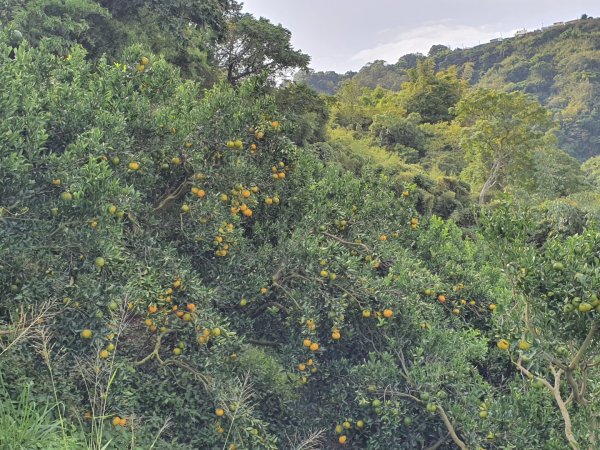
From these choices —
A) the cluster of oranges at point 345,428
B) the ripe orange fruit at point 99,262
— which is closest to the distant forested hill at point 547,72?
the cluster of oranges at point 345,428

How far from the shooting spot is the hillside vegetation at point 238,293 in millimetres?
2584

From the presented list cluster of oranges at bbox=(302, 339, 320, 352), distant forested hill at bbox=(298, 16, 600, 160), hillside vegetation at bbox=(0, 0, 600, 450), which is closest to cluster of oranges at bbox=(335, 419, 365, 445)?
hillside vegetation at bbox=(0, 0, 600, 450)

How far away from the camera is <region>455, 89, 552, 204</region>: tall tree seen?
1645cm

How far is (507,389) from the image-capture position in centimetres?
409

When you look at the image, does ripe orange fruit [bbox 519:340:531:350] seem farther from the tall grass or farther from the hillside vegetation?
the tall grass

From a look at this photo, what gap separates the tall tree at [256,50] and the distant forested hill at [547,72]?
1240 inches

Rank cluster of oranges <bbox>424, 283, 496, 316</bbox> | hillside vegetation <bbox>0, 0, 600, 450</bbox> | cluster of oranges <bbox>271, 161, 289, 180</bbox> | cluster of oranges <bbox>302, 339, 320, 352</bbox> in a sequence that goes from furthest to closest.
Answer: cluster of oranges <bbox>424, 283, 496, 316</bbox> → cluster of oranges <bbox>271, 161, 289, 180</bbox> → cluster of oranges <bbox>302, 339, 320, 352</bbox> → hillside vegetation <bbox>0, 0, 600, 450</bbox>

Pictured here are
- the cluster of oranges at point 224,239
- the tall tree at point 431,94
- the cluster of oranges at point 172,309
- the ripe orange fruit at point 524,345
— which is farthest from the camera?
the tall tree at point 431,94

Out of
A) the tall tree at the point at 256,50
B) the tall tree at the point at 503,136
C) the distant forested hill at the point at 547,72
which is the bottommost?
the tall tree at the point at 503,136

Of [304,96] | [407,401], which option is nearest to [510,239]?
[407,401]

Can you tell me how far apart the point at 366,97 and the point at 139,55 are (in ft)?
78.8

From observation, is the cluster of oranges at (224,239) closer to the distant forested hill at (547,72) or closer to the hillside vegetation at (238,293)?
the hillside vegetation at (238,293)

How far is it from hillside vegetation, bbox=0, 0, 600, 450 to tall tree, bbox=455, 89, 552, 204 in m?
12.5

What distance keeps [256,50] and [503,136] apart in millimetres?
9262
